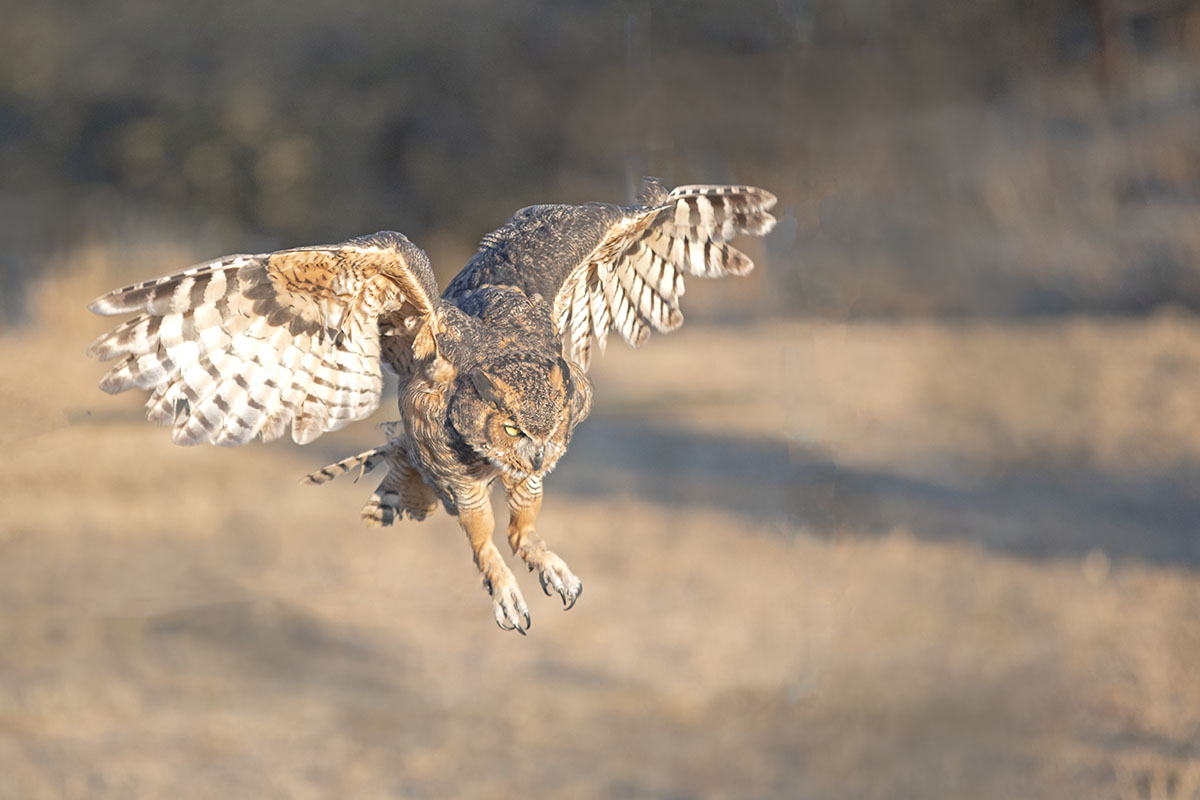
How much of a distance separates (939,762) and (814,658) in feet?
4.59

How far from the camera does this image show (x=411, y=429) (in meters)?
3.51

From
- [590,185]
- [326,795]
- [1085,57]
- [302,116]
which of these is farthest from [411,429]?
[1085,57]

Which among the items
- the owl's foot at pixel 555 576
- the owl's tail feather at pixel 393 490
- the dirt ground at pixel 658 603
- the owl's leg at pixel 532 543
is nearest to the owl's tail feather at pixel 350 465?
Result: the owl's tail feather at pixel 393 490

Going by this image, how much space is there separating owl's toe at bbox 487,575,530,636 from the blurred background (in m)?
1.68

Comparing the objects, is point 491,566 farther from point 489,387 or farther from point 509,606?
point 489,387

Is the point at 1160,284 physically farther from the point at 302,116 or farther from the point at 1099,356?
the point at 302,116

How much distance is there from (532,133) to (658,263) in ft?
39.2

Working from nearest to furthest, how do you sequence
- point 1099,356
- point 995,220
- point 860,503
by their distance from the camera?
point 860,503, point 1099,356, point 995,220

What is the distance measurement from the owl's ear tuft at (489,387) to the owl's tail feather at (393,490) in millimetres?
824

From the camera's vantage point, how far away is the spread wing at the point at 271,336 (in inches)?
126

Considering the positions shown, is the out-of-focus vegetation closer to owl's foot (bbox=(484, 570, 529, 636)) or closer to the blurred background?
the blurred background

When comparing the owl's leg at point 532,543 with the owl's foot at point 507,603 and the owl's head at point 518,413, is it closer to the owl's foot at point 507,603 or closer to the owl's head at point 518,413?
the owl's foot at point 507,603

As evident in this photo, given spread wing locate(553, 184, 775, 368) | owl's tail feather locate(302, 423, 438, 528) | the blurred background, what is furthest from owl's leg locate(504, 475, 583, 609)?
the blurred background

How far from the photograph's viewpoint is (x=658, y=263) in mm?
4488
